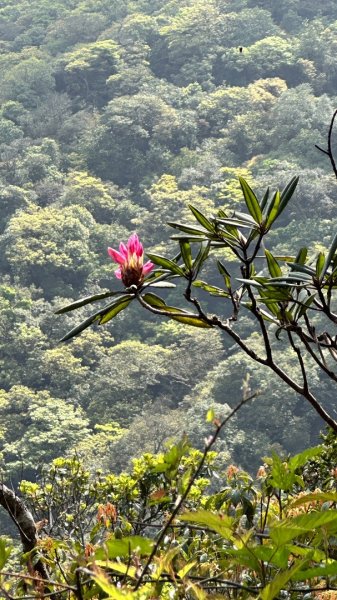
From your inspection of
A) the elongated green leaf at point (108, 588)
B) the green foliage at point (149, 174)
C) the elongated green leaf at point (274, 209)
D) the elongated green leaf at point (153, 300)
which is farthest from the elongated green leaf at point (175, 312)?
the green foliage at point (149, 174)

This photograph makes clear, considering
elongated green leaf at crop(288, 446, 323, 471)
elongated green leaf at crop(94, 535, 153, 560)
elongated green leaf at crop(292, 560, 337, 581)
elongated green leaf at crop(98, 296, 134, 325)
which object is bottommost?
elongated green leaf at crop(292, 560, 337, 581)

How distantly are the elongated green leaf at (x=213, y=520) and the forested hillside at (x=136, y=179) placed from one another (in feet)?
→ 50.8

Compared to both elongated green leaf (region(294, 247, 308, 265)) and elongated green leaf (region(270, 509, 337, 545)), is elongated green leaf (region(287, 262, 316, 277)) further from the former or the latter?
elongated green leaf (region(270, 509, 337, 545))

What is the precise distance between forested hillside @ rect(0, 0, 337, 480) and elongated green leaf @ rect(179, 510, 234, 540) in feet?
50.8

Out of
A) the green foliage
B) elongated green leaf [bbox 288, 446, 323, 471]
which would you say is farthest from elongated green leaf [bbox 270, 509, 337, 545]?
the green foliage

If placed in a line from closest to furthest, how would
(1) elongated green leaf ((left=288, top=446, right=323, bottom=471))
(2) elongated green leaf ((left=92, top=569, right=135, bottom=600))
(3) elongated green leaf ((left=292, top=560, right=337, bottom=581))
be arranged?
(2) elongated green leaf ((left=92, top=569, right=135, bottom=600)) → (3) elongated green leaf ((left=292, top=560, right=337, bottom=581)) → (1) elongated green leaf ((left=288, top=446, right=323, bottom=471))

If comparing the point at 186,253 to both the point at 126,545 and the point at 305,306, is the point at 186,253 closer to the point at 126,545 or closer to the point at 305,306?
the point at 305,306

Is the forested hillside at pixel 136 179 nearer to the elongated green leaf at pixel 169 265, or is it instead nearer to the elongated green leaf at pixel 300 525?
the elongated green leaf at pixel 169 265

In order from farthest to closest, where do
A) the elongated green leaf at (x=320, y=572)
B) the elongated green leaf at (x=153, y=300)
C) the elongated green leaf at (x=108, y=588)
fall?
the elongated green leaf at (x=153, y=300), the elongated green leaf at (x=320, y=572), the elongated green leaf at (x=108, y=588)

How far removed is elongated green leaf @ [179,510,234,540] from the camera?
0.55 meters

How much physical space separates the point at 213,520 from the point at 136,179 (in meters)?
27.2

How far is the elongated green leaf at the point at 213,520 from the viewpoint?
1.82 feet

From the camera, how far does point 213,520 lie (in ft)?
1.88

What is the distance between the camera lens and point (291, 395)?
18.2 metres
